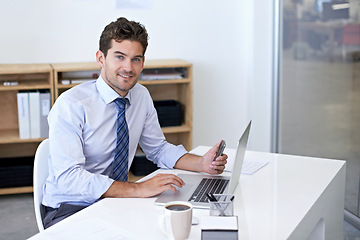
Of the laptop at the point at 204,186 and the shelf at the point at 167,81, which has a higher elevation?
the shelf at the point at 167,81

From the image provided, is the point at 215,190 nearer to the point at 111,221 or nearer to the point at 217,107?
the point at 111,221

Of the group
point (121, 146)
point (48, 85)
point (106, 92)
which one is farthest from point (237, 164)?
point (48, 85)

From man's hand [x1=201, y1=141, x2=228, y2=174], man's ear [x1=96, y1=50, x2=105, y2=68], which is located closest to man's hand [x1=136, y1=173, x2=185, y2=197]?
man's hand [x1=201, y1=141, x2=228, y2=174]

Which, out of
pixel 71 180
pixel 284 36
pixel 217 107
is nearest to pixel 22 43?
pixel 217 107

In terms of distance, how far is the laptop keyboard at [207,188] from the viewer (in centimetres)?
202

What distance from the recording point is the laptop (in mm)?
1989

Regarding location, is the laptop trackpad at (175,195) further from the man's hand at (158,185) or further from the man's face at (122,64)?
the man's face at (122,64)

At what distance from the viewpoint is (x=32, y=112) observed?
4.00 m

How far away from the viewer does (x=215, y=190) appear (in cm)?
213

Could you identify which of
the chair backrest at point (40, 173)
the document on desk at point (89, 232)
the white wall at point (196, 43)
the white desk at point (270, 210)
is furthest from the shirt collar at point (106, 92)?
the white wall at point (196, 43)

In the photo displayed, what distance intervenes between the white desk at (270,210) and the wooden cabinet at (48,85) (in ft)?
6.03

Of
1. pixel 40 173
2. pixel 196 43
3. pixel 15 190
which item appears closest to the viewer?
pixel 40 173

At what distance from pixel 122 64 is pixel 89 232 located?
0.86 metres

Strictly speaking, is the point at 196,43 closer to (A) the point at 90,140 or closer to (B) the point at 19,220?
(B) the point at 19,220
